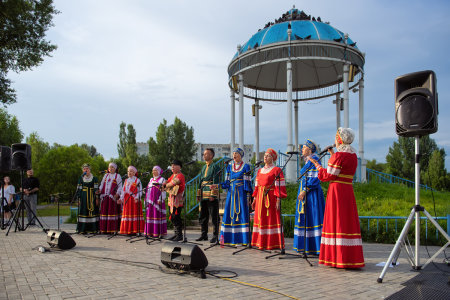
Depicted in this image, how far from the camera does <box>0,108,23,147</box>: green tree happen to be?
96.4 feet

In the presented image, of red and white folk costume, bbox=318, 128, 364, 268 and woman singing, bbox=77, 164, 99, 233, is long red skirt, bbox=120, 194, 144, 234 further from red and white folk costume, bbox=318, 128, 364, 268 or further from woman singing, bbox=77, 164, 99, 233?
red and white folk costume, bbox=318, 128, 364, 268

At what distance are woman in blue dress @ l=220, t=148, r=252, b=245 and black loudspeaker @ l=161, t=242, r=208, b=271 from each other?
2.32 m

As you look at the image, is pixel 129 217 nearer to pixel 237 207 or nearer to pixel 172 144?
pixel 237 207

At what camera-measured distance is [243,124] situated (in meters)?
14.7

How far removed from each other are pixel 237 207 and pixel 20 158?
7194 millimetres

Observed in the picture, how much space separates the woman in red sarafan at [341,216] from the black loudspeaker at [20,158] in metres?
9.06

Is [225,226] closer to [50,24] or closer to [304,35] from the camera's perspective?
[304,35]

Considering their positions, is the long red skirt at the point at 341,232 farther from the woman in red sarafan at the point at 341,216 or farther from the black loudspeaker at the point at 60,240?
the black loudspeaker at the point at 60,240

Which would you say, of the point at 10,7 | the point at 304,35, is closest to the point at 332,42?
the point at 304,35

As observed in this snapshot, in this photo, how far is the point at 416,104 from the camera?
466cm

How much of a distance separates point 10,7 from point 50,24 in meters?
2.80

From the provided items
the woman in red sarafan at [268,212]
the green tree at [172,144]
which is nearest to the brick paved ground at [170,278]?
the woman in red sarafan at [268,212]

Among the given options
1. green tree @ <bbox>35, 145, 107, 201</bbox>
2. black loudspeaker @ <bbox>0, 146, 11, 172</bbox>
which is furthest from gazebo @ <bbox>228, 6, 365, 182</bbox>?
green tree @ <bbox>35, 145, 107, 201</bbox>

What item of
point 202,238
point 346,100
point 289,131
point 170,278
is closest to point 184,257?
point 170,278
